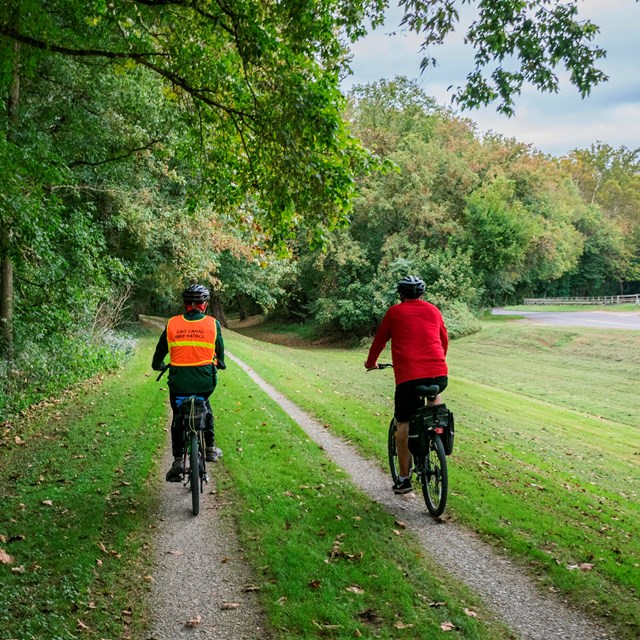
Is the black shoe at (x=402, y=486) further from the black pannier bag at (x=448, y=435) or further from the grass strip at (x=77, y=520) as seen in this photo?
the grass strip at (x=77, y=520)

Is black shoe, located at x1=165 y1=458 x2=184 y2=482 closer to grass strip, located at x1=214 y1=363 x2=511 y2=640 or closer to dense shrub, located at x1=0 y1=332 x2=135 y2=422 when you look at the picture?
grass strip, located at x1=214 y1=363 x2=511 y2=640

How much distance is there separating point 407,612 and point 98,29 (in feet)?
32.6

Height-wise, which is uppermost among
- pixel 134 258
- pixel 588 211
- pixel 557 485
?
pixel 588 211

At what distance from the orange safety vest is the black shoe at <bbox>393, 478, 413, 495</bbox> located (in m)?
2.65

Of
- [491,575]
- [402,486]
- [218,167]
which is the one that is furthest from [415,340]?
[218,167]

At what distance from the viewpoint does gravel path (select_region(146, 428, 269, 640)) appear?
13.9 ft

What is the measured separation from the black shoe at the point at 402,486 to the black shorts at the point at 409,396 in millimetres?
867

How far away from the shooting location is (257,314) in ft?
203

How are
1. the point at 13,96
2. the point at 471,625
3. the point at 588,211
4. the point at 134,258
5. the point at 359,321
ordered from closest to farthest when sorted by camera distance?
1. the point at 471,625
2. the point at 13,96
3. the point at 134,258
4. the point at 359,321
5. the point at 588,211

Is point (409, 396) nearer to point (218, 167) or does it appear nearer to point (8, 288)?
point (218, 167)

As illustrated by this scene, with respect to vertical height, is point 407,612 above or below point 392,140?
below

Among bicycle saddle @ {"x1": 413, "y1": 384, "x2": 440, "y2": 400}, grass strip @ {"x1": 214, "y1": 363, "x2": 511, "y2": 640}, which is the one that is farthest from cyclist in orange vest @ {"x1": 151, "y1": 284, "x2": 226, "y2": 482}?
bicycle saddle @ {"x1": 413, "y1": 384, "x2": 440, "y2": 400}

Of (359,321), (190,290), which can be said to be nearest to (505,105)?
(190,290)

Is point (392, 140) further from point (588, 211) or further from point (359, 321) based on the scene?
point (588, 211)
